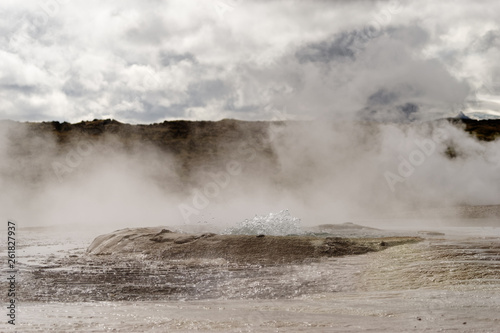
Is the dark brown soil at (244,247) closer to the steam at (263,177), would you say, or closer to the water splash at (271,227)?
the water splash at (271,227)

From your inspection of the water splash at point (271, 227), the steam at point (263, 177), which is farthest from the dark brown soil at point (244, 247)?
the steam at point (263, 177)

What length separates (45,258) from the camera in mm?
11609

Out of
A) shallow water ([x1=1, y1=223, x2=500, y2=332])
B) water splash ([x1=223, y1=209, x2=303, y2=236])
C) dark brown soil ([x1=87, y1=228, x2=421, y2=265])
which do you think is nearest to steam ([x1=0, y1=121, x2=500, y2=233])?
water splash ([x1=223, y1=209, x2=303, y2=236])

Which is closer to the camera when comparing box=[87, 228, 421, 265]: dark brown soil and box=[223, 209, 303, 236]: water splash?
box=[87, 228, 421, 265]: dark brown soil

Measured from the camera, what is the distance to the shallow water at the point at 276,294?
17.2ft

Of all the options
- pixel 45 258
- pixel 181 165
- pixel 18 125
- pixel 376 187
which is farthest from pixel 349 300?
pixel 18 125

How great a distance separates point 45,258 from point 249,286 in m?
6.26

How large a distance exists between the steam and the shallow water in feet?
38.7

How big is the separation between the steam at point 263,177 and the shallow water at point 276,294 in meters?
11.8

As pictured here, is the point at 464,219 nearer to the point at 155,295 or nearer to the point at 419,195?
the point at 419,195

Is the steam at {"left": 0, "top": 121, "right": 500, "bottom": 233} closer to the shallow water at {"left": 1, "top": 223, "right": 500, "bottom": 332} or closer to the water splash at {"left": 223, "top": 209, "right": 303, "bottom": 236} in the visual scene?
the water splash at {"left": 223, "top": 209, "right": 303, "bottom": 236}

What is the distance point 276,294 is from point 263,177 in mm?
39622

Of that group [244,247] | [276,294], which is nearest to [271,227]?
[244,247]

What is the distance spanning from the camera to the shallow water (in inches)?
206
